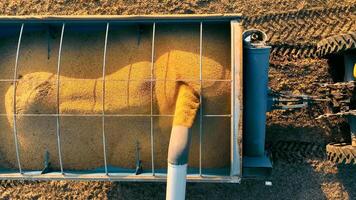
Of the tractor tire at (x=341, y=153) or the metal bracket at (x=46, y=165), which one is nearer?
the metal bracket at (x=46, y=165)

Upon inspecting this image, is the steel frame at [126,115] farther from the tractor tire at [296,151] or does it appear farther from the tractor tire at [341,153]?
the tractor tire at [296,151]

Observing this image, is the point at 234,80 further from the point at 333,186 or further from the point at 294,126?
the point at 333,186

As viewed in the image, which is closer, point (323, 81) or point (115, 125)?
point (115, 125)

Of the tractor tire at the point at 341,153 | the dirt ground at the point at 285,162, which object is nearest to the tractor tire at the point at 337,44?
the dirt ground at the point at 285,162

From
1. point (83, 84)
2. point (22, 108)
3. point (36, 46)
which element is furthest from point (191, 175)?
point (36, 46)

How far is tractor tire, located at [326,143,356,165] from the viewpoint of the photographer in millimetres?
6230

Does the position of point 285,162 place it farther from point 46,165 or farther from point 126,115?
point 46,165

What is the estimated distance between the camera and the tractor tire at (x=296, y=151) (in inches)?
290

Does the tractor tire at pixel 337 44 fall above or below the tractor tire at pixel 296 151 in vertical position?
above

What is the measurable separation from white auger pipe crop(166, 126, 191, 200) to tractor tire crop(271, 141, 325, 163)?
9.76ft

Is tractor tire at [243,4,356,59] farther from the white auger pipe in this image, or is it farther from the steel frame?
the white auger pipe

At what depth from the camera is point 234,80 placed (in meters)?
5.05

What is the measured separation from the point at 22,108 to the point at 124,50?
1.76m

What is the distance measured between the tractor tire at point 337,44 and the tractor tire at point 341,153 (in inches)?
64.7
